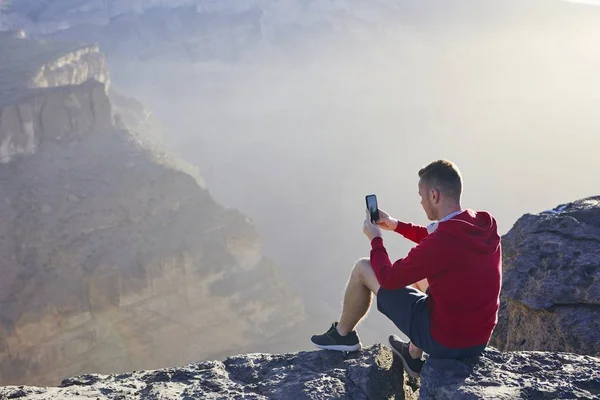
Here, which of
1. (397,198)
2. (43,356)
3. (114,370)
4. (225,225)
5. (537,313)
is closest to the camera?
(537,313)

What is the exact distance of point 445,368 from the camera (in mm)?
2891

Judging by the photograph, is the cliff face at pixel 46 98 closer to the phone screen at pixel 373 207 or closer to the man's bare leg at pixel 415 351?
the phone screen at pixel 373 207

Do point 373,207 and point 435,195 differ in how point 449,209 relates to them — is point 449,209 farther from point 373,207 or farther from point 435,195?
point 373,207

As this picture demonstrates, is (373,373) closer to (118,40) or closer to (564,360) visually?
(564,360)

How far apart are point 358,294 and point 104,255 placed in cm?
1883

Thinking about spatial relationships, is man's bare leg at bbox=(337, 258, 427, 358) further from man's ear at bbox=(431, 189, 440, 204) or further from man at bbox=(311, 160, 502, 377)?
man's ear at bbox=(431, 189, 440, 204)

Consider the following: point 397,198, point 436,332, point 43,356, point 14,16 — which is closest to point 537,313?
point 436,332

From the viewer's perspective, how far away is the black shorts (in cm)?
299

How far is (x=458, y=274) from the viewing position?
2.77 metres

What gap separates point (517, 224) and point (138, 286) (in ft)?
57.2

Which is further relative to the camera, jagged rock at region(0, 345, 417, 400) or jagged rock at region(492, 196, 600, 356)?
jagged rock at region(492, 196, 600, 356)

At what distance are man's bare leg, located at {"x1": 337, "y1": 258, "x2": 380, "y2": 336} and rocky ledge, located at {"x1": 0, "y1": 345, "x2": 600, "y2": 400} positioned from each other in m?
0.21

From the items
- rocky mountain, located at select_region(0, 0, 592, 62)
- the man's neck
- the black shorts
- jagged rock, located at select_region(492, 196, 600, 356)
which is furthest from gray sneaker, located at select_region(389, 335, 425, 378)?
rocky mountain, located at select_region(0, 0, 592, 62)

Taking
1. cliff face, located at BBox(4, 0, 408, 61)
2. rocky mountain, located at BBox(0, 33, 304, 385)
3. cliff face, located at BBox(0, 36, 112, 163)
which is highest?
cliff face, located at BBox(4, 0, 408, 61)
